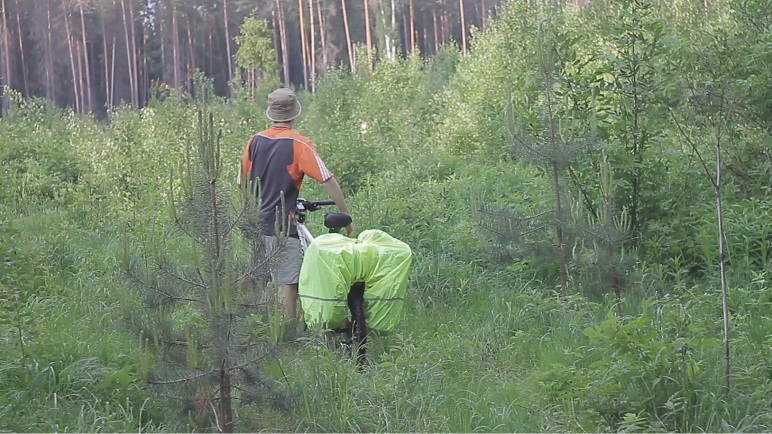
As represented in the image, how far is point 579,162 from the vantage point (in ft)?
24.7

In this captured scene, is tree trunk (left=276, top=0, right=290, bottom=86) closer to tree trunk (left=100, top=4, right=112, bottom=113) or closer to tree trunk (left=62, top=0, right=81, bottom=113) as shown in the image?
tree trunk (left=100, top=4, right=112, bottom=113)

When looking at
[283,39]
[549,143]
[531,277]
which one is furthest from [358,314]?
[283,39]

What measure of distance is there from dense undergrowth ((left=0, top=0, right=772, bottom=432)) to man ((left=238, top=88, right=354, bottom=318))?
82 cm

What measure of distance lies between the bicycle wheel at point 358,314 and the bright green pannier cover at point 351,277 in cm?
4

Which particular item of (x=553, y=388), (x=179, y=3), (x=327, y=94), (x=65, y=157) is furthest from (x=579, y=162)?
(x=179, y=3)

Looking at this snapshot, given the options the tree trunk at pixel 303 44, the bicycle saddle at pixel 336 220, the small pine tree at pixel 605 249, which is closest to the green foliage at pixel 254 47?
the tree trunk at pixel 303 44

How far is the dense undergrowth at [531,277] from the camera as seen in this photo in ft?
14.0

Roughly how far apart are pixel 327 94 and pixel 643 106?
1598cm

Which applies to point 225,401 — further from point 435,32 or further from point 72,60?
point 435,32

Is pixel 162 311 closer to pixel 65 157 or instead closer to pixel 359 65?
pixel 65 157

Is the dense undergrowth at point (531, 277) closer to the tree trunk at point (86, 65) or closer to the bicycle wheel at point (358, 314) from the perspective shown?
the bicycle wheel at point (358, 314)

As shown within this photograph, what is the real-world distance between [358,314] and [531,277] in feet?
8.76

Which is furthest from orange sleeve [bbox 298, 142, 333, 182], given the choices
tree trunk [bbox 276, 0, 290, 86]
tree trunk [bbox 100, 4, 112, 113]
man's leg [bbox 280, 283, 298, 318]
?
tree trunk [bbox 276, 0, 290, 86]

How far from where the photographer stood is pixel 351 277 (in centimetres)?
529
